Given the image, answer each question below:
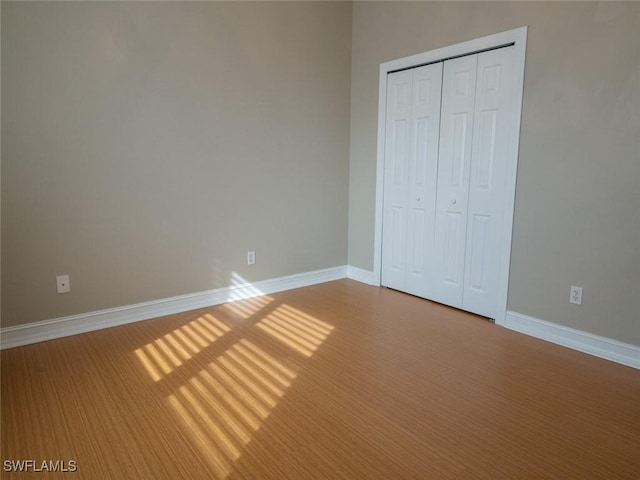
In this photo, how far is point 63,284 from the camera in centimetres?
293

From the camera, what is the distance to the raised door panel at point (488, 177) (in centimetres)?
312

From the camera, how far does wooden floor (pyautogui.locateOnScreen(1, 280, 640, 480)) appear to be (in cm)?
175

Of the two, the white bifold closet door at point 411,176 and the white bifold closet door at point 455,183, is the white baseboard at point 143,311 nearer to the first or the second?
the white bifold closet door at point 411,176

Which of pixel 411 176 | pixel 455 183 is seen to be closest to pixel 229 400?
pixel 455 183

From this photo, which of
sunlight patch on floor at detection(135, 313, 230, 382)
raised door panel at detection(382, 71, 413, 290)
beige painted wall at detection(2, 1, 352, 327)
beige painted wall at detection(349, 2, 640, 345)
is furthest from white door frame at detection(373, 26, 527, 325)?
sunlight patch on floor at detection(135, 313, 230, 382)

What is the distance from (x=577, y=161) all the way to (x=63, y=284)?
361 centimetres

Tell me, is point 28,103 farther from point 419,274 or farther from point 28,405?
point 419,274

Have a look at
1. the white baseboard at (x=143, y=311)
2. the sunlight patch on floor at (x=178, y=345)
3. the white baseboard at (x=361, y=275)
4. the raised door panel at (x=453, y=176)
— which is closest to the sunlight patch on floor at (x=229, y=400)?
the sunlight patch on floor at (x=178, y=345)

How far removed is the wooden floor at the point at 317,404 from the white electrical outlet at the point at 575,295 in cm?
34

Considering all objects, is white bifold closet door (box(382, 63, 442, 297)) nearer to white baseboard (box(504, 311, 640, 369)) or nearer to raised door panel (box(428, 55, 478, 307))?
raised door panel (box(428, 55, 478, 307))

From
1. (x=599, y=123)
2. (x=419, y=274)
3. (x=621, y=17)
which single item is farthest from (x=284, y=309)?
(x=621, y=17)

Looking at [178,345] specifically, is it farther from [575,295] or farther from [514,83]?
[514,83]

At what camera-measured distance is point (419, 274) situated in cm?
391

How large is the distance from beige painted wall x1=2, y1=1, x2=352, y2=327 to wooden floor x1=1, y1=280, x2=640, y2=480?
20.4 inches
